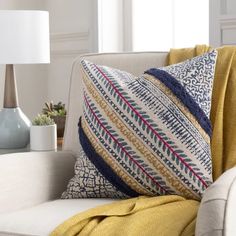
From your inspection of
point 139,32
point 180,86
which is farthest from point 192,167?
point 139,32

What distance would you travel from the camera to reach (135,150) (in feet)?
6.47

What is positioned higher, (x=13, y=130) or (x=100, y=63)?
(x=100, y=63)

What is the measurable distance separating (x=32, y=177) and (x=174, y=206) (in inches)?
20.2

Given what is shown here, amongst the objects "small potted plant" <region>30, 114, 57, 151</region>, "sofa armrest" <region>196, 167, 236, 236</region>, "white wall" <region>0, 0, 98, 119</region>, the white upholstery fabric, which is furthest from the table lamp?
"white wall" <region>0, 0, 98, 119</region>

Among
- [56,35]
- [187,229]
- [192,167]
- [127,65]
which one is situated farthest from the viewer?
[56,35]

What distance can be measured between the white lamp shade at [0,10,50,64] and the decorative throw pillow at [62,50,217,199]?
0.66 metres

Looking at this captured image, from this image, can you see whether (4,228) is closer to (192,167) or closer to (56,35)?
(192,167)

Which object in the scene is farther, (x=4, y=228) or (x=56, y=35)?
(x=56, y=35)

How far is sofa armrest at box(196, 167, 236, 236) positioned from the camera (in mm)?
1380

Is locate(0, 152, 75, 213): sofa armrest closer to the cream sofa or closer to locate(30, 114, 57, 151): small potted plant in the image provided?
the cream sofa

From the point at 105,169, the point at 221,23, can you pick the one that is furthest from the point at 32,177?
the point at 221,23

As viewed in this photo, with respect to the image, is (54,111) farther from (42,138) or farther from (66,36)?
(66,36)

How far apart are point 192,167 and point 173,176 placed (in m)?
0.06

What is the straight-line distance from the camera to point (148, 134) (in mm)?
1955
